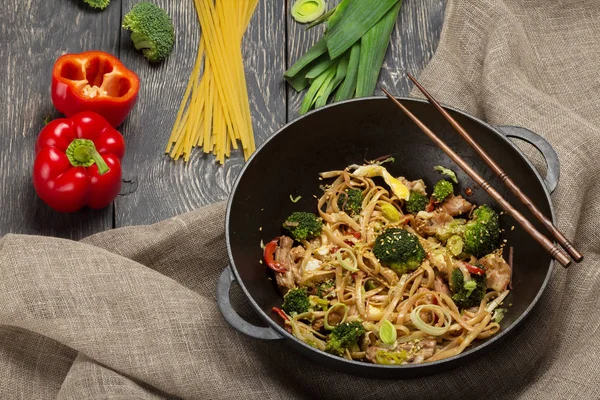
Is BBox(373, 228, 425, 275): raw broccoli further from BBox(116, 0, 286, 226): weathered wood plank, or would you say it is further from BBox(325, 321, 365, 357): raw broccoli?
BBox(116, 0, 286, 226): weathered wood plank

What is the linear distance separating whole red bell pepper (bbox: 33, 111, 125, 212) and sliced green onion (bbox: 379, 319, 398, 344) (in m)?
1.48

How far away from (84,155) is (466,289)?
1.83 m

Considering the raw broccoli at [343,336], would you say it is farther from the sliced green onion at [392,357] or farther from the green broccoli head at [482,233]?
the green broccoli head at [482,233]

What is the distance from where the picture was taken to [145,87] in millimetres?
4488

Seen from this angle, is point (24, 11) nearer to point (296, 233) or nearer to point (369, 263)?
point (296, 233)

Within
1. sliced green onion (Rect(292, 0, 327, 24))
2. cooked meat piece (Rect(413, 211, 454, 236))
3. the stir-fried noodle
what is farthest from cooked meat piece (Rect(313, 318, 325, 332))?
sliced green onion (Rect(292, 0, 327, 24))

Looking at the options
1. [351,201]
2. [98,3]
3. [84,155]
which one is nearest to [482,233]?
[351,201]

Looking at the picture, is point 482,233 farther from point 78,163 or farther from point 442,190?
point 78,163

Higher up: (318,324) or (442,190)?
(442,190)

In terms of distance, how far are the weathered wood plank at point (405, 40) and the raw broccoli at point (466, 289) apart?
1.34m

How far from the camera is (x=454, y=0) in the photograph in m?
4.24

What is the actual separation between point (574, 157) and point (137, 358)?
2.00m

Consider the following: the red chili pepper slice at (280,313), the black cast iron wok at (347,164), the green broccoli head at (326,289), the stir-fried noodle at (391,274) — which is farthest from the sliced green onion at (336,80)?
the red chili pepper slice at (280,313)

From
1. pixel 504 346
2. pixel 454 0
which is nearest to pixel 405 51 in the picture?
pixel 454 0
